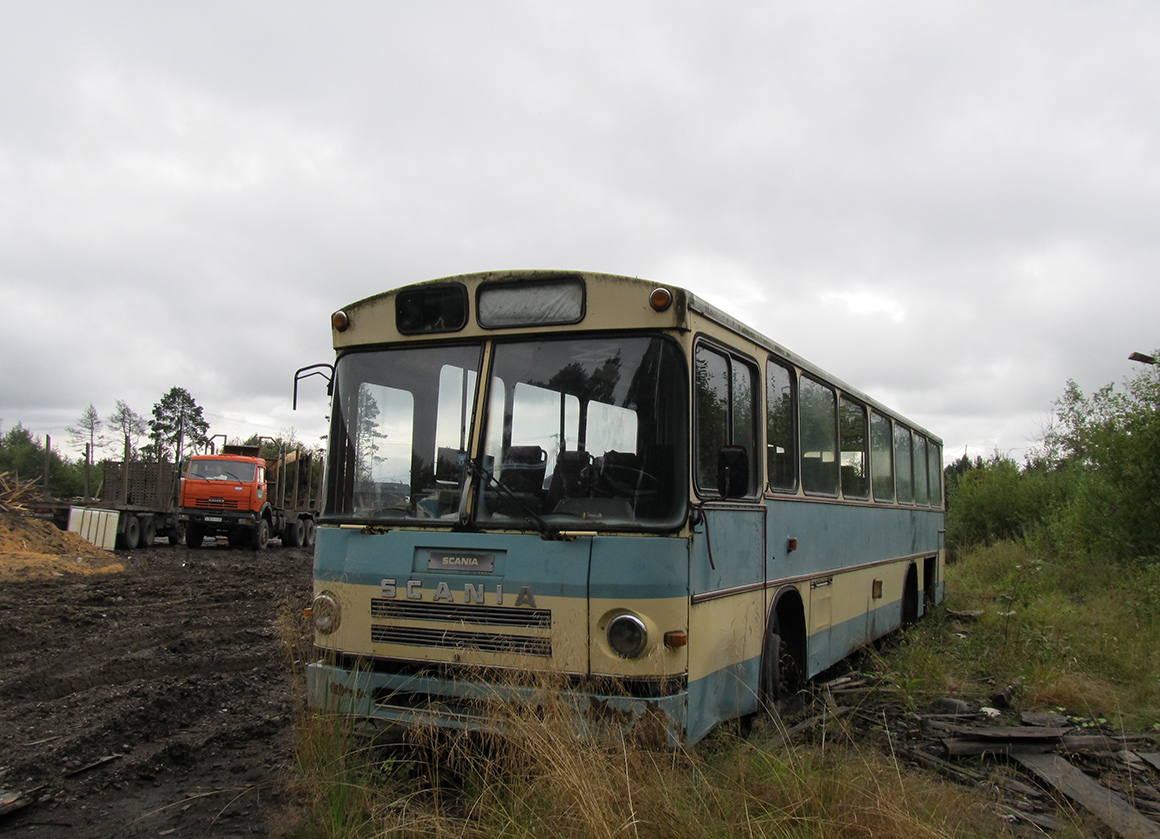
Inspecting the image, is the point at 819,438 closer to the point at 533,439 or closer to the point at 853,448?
the point at 853,448

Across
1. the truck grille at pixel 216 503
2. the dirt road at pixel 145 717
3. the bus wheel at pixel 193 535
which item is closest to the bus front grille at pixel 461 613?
the dirt road at pixel 145 717

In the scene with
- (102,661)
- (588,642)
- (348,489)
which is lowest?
(102,661)

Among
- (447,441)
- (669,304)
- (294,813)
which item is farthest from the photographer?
(447,441)

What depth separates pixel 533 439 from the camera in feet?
16.0

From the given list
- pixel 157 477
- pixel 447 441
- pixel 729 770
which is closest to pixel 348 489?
pixel 447 441

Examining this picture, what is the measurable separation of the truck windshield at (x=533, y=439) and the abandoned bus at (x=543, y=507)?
11 mm

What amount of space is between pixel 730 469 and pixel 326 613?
7.67 ft

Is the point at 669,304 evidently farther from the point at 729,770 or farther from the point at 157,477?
the point at 157,477

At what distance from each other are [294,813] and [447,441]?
197cm

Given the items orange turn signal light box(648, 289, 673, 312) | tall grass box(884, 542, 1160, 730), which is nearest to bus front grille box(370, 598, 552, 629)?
orange turn signal light box(648, 289, 673, 312)

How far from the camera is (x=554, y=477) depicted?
479cm

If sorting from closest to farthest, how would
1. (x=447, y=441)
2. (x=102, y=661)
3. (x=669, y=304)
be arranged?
(x=669, y=304) < (x=447, y=441) < (x=102, y=661)

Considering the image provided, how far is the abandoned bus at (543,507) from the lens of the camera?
4.48 m

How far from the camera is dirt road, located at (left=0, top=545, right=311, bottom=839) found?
4.68m
